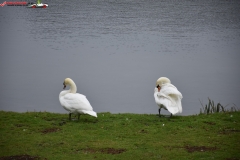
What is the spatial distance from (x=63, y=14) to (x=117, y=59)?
2426 centimetres

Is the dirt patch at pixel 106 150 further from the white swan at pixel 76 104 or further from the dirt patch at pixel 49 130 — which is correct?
the white swan at pixel 76 104

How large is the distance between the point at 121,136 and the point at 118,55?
67.2ft

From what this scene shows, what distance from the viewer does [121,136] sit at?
11.6m

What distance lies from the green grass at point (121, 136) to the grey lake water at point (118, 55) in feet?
17.4

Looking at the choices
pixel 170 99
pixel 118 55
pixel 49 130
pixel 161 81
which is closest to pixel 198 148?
pixel 170 99

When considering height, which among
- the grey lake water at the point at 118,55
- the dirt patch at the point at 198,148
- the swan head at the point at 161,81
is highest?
the grey lake water at the point at 118,55

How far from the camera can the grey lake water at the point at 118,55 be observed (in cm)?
2158

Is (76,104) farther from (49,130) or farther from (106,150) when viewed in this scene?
(106,150)

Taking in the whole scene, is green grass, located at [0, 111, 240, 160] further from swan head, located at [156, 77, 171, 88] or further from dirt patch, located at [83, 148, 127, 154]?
swan head, located at [156, 77, 171, 88]

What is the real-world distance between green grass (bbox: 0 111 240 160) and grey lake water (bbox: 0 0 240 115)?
17.4 ft

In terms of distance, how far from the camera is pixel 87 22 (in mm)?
47125

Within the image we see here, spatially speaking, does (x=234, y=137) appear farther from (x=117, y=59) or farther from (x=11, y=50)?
(x=11, y=50)

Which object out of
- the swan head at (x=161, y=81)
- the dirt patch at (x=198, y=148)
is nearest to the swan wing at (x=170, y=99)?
the swan head at (x=161, y=81)

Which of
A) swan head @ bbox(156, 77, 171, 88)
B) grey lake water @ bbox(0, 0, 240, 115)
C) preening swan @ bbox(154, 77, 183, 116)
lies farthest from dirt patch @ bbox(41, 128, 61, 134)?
grey lake water @ bbox(0, 0, 240, 115)
